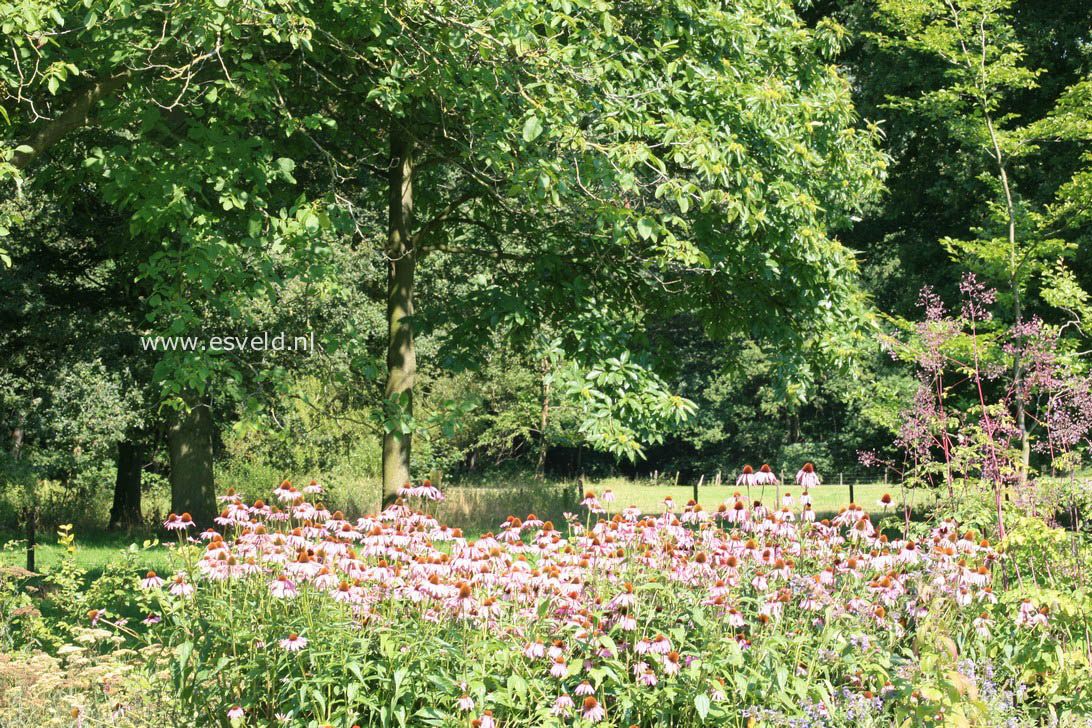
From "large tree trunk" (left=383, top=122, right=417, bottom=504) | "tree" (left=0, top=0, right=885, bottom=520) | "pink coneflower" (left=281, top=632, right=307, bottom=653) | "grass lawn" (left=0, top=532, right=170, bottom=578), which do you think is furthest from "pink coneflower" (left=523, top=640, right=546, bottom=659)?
"grass lawn" (left=0, top=532, right=170, bottom=578)

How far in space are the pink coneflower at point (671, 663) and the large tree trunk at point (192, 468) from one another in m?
12.0

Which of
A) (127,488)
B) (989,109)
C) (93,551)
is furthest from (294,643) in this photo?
(127,488)

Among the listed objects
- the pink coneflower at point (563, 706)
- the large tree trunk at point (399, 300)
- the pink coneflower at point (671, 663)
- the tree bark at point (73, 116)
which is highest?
the tree bark at point (73, 116)

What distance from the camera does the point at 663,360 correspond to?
8.79 m

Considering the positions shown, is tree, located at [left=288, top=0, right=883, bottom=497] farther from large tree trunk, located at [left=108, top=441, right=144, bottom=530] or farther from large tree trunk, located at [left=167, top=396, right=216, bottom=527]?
large tree trunk, located at [left=108, top=441, right=144, bottom=530]

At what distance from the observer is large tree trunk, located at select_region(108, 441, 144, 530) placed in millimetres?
17359

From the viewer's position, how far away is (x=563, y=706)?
3.45 meters

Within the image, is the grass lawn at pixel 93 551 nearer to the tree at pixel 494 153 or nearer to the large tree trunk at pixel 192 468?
the large tree trunk at pixel 192 468

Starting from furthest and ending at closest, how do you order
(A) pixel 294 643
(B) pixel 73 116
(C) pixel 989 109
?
(C) pixel 989 109
(B) pixel 73 116
(A) pixel 294 643

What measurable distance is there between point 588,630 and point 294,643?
1076 millimetres

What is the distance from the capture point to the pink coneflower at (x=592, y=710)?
3320mm

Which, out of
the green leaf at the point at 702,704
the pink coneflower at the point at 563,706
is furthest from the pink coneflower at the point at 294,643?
the green leaf at the point at 702,704

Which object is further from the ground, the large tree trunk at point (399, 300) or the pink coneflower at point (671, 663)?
the large tree trunk at point (399, 300)

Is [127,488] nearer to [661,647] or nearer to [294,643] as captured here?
[294,643]
